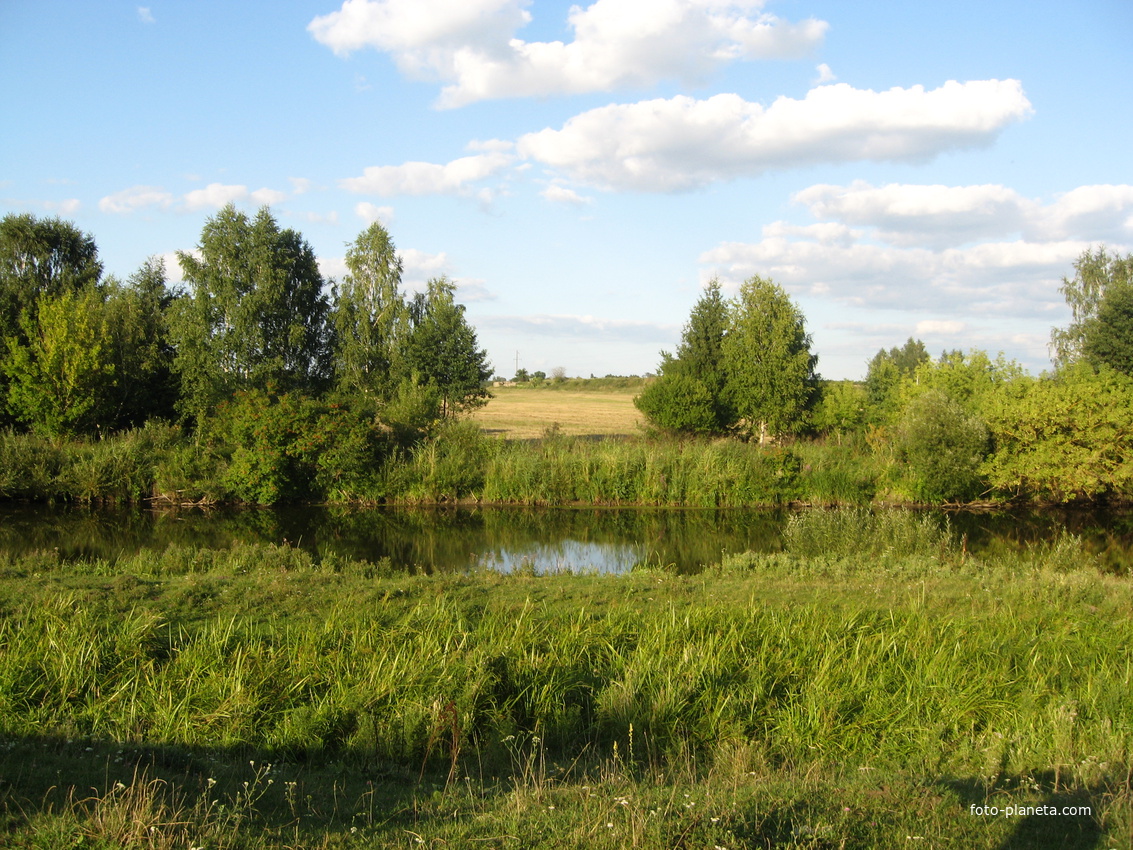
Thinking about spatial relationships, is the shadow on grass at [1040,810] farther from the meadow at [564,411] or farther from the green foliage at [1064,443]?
the meadow at [564,411]

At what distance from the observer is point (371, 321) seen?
33.4m

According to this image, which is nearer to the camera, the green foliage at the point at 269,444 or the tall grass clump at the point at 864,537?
the tall grass clump at the point at 864,537

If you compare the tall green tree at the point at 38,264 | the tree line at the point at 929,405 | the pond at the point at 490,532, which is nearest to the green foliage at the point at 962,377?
the tree line at the point at 929,405

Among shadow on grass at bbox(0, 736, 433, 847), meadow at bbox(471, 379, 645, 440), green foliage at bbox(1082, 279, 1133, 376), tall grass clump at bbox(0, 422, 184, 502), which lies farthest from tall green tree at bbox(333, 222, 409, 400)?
green foliage at bbox(1082, 279, 1133, 376)

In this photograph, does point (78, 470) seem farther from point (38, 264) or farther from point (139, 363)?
point (38, 264)

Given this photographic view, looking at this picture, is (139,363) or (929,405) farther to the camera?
(139,363)

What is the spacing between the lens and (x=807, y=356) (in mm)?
29672

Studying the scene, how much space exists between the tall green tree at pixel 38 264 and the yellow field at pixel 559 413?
58.3ft

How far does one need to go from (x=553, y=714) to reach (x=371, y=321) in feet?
95.0

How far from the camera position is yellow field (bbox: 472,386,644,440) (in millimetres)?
42219

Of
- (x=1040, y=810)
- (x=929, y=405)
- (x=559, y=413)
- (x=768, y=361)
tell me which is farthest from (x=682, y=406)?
(x=559, y=413)

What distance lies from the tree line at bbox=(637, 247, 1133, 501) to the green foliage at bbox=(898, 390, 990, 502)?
0.11ft

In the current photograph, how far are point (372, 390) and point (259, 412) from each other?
884 centimetres

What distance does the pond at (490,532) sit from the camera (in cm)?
1628
